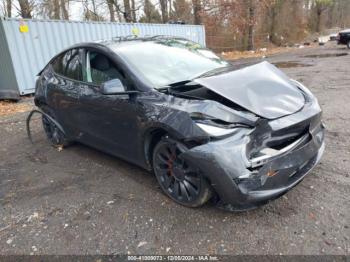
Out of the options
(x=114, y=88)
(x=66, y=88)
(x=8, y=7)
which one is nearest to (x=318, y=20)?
(x=8, y=7)

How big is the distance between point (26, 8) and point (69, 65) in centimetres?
1875

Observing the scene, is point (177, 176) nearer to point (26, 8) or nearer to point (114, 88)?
point (114, 88)

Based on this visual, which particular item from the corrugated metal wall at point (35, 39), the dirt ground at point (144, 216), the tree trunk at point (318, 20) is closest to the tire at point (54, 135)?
the dirt ground at point (144, 216)

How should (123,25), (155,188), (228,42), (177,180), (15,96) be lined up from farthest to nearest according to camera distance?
1. (228,42)
2. (123,25)
3. (15,96)
4. (155,188)
5. (177,180)

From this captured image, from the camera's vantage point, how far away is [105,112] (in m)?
3.50

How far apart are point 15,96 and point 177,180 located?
8061 mm

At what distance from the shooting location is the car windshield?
3.30 meters

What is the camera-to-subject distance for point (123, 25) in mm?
12797

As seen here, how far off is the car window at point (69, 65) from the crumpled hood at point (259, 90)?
191 cm

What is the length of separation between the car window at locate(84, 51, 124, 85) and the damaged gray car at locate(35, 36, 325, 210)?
0.01 metres

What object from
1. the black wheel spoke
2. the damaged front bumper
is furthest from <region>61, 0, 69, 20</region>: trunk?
the damaged front bumper

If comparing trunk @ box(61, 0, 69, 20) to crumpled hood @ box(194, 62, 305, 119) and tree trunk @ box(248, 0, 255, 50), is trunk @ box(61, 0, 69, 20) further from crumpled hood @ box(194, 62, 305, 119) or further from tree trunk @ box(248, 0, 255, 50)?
crumpled hood @ box(194, 62, 305, 119)

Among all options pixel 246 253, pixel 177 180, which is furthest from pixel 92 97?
pixel 246 253

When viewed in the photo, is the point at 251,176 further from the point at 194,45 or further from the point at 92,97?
the point at 194,45
